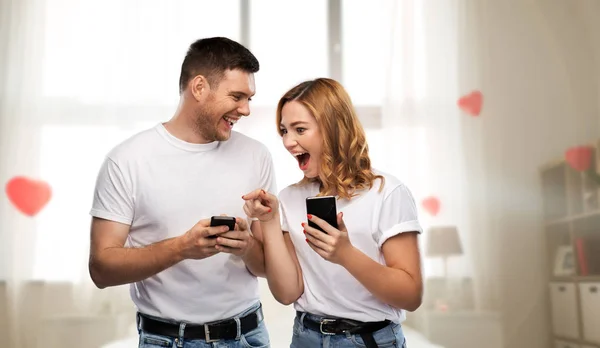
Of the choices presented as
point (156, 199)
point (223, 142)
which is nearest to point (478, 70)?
point (223, 142)

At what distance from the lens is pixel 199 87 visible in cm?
172

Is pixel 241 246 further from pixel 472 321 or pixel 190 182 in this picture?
pixel 472 321

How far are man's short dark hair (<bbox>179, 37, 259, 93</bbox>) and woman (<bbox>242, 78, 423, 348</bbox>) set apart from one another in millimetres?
205

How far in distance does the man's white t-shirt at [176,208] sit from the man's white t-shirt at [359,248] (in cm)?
20

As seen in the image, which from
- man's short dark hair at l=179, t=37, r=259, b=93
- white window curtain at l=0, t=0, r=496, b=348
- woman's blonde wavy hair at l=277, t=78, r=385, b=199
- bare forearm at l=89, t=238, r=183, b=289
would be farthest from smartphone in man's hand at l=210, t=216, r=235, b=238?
white window curtain at l=0, t=0, r=496, b=348

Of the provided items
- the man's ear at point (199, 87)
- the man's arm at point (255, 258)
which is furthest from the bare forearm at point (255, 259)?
the man's ear at point (199, 87)

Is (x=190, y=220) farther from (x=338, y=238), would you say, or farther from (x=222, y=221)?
(x=338, y=238)

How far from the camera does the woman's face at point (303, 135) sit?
155 centimetres

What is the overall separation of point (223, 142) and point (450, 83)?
2059 millimetres

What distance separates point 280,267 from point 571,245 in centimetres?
239

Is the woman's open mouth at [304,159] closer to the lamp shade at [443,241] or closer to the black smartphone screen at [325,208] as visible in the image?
the black smartphone screen at [325,208]

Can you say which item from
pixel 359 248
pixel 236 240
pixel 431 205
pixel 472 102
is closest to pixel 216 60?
pixel 236 240

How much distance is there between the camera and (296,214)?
1539 mm

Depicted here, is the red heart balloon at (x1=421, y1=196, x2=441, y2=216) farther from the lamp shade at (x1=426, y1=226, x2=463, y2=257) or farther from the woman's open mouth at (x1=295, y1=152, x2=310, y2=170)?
the woman's open mouth at (x1=295, y1=152, x2=310, y2=170)
